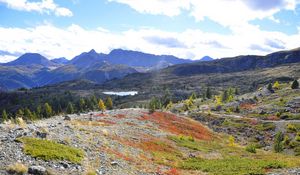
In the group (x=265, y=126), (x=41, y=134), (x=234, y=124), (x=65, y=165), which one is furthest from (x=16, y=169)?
(x=265, y=126)

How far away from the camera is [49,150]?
87.8 ft

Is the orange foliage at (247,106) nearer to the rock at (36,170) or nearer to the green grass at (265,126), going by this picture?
the green grass at (265,126)

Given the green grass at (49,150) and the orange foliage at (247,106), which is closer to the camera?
the green grass at (49,150)

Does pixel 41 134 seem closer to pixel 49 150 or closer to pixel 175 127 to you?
pixel 49 150

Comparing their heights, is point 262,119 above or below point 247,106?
below

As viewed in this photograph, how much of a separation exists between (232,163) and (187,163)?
548cm

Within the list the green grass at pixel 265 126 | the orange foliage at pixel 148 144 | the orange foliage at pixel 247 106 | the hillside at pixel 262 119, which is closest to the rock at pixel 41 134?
the orange foliage at pixel 148 144

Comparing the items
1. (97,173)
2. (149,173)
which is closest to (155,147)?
(149,173)

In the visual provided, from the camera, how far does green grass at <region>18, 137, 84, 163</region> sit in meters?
25.4

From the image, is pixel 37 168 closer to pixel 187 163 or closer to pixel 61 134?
pixel 61 134

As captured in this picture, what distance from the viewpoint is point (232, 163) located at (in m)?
39.3

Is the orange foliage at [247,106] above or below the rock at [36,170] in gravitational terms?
below

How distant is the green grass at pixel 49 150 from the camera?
25.4 m

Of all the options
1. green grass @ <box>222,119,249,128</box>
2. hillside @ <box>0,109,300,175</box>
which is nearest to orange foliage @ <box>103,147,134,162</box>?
hillside @ <box>0,109,300,175</box>
